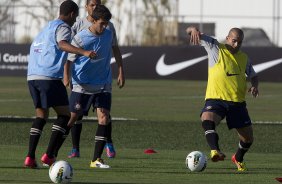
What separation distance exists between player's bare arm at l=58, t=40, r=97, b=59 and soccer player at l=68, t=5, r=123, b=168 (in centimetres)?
75

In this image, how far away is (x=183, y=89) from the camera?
36.9 metres

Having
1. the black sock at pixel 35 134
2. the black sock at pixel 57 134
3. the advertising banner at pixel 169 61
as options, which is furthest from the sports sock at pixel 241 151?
the advertising banner at pixel 169 61

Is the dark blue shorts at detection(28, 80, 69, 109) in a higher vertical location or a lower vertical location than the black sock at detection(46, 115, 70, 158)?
Result: higher

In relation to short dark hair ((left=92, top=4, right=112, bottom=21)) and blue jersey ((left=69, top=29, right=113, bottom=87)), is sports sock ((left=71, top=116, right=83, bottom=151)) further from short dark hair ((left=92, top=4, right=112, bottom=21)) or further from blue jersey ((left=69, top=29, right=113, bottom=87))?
short dark hair ((left=92, top=4, right=112, bottom=21))

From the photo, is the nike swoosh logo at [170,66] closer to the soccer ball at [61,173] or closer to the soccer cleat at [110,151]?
the soccer cleat at [110,151]

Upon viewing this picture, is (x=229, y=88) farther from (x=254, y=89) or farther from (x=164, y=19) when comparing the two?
(x=164, y=19)

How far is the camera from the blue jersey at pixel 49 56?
14289 millimetres

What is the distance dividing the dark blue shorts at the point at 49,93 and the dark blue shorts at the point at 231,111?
1.96 m

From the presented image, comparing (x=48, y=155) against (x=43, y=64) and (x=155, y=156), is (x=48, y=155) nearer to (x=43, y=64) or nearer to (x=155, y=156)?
(x=43, y=64)

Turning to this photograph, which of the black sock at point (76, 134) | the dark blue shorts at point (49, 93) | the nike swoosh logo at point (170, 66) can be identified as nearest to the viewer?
the dark blue shorts at point (49, 93)

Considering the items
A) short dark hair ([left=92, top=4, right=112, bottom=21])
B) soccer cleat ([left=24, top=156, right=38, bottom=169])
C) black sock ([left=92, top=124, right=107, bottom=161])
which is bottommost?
soccer cleat ([left=24, top=156, right=38, bottom=169])

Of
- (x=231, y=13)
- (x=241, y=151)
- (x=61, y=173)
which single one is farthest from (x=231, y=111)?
(x=231, y=13)

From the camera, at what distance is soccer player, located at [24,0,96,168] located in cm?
1423

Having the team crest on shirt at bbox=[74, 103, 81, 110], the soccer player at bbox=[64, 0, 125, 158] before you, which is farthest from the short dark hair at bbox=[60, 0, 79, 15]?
the team crest on shirt at bbox=[74, 103, 81, 110]
